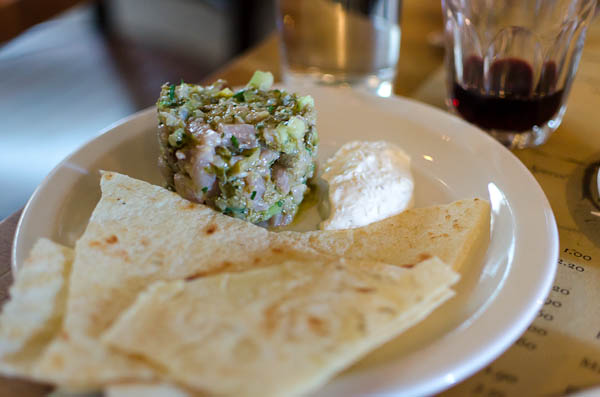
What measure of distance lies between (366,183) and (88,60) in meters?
2.96

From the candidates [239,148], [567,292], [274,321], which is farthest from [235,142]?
[567,292]

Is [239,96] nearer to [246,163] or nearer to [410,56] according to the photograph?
[246,163]

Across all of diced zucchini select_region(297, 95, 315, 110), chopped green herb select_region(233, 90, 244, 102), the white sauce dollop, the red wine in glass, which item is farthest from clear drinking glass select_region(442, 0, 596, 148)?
chopped green herb select_region(233, 90, 244, 102)

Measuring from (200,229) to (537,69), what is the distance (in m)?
1.18

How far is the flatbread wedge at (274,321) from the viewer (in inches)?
32.4

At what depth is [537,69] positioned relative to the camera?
1.69 meters

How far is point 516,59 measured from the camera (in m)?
1.70

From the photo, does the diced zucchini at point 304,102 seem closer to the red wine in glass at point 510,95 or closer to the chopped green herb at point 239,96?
the chopped green herb at point 239,96

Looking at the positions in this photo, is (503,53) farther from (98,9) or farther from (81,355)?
(98,9)

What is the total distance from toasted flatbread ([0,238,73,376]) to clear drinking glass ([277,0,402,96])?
1401mm

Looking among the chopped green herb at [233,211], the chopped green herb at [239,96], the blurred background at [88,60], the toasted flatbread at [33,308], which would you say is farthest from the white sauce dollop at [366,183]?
the blurred background at [88,60]

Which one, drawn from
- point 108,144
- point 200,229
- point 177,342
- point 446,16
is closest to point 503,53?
point 446,16

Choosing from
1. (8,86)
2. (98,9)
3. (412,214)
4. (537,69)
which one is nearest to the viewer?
(412,214)

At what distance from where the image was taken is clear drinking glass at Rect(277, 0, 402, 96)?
86.5 inches
